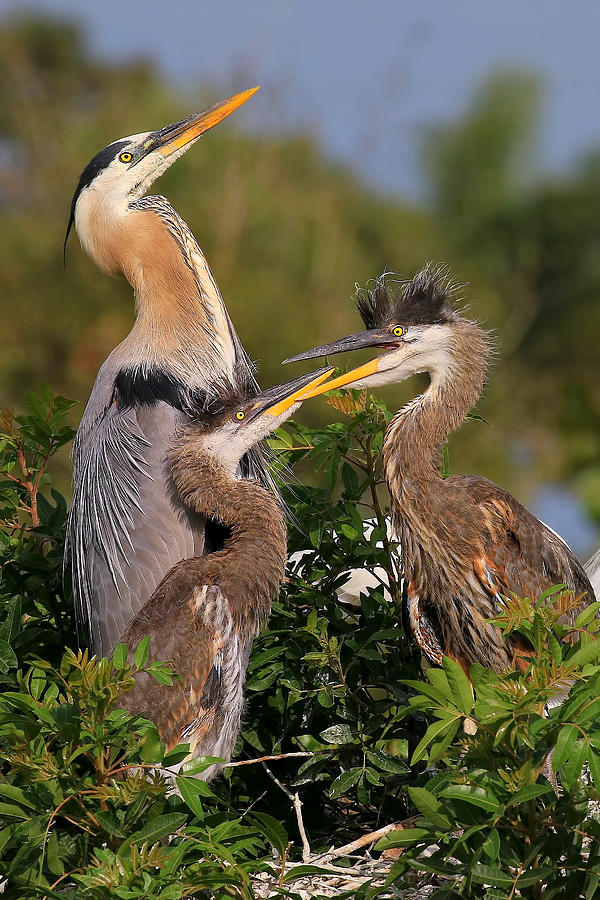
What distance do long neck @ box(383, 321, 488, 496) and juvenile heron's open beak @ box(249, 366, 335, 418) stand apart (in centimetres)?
28

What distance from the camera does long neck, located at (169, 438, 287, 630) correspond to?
3670 millimetres

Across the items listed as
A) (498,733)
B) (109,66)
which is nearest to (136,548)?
(498,733)

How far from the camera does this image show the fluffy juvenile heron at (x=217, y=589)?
140 inches

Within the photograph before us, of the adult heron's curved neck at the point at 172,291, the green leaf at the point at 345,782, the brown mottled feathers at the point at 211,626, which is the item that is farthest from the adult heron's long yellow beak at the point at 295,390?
the green leaf at the point at 345,782

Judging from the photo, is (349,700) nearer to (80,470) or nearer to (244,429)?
(244,429)

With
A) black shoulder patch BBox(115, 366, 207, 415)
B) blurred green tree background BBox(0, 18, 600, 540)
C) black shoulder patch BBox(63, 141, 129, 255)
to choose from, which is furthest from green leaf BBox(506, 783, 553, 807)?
blurred green tree background BBox(0, 18, 600, 540)

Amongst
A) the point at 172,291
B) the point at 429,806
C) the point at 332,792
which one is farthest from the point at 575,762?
the point at 172,291

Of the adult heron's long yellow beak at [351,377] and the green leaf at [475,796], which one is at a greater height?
the adult heron's long yellow beak at [351,377]

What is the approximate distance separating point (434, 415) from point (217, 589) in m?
0.91

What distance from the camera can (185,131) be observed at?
4773 millimetres

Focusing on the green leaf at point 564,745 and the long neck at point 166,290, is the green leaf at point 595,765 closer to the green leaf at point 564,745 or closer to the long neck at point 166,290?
the green leaf at point 564,745

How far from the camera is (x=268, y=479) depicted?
4254 millimetres

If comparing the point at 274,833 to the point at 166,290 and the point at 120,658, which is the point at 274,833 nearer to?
the point at 120,658

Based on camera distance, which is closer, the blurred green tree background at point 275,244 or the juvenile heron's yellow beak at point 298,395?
the juvenile heron's yellow beak at point 298,395
